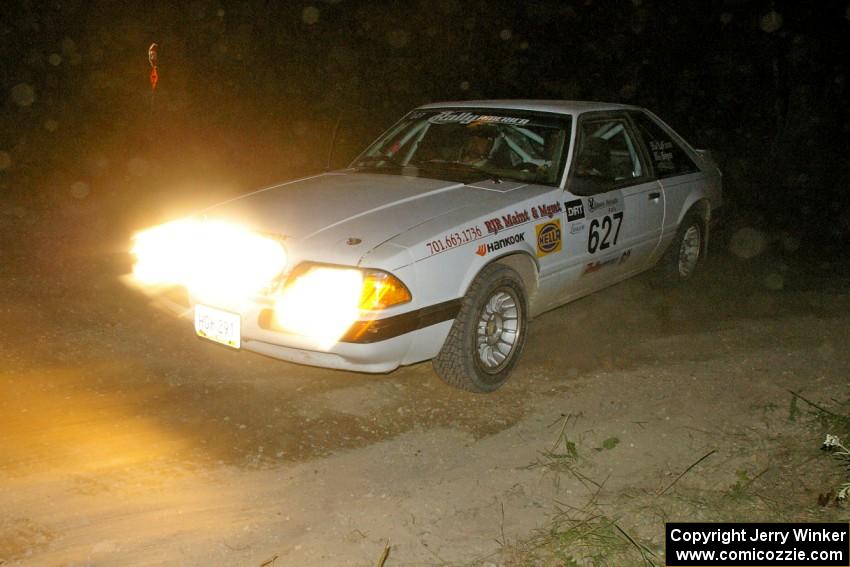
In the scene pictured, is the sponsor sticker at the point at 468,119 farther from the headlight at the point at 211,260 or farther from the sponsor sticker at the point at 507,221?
the headlight at the point at 211,260

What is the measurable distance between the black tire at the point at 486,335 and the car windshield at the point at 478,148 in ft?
2.61

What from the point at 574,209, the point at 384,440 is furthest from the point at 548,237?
the point at 384,440

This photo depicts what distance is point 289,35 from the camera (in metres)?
16.5

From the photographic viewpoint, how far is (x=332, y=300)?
12.9 feet

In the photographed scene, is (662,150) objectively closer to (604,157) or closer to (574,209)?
(604,157)

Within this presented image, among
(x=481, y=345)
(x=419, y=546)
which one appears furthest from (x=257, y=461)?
(x=481, y=345)

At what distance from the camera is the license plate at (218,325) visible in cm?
407

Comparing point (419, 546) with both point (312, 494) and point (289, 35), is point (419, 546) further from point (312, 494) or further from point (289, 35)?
point (289, 35)

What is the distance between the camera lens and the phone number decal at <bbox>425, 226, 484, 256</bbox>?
162 inches

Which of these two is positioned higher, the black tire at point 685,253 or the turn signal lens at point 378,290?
the turn signal lens at point 378,290

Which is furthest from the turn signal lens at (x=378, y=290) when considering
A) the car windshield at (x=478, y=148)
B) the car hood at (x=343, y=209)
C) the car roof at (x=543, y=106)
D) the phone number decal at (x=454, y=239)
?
the car roof at (x=543, y=106)

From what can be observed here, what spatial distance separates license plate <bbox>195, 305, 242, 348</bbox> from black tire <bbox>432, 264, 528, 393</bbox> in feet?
3.46

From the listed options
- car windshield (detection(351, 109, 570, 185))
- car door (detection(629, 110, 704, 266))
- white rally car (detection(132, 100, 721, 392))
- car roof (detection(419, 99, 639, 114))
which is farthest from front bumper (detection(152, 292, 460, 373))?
car door (detection(629, 110, 704, 266))

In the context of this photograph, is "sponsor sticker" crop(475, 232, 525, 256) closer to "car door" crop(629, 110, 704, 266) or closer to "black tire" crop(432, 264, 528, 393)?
"black tire" crop(432, 264, 528, 393)
